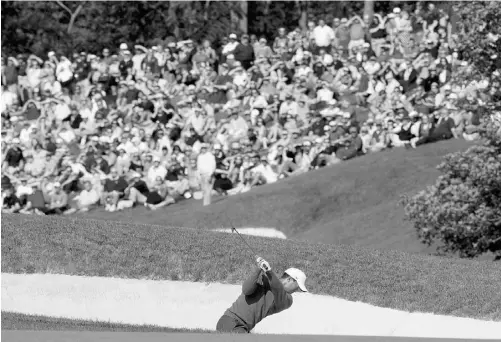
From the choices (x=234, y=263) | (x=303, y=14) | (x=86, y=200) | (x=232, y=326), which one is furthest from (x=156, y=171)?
(x=232, y=326)

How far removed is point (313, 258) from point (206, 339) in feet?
20.9

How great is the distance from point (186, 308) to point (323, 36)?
17.0 meters

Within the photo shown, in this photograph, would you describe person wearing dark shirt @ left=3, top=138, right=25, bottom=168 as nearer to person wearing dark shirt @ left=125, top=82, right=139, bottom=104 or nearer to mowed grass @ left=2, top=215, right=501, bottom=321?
person wearing dark shirt @ left=125, top=82, right=139, bottom=104

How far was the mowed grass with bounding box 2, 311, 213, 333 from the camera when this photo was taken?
1132 cm

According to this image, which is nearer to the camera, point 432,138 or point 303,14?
point 432,138

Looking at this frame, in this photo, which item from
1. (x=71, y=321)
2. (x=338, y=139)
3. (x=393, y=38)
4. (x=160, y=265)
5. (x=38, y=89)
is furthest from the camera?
(x=38, y=89)

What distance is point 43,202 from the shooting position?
27938 mm

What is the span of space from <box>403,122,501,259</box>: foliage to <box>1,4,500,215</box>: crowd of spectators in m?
3.96

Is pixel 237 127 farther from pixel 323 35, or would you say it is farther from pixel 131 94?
pixel 131 94

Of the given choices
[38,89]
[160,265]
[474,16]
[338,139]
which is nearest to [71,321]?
[160,265]

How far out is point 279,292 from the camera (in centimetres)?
1041

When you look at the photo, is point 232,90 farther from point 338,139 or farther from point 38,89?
point 38,89

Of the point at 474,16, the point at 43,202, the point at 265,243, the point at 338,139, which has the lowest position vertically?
the point at 43,202

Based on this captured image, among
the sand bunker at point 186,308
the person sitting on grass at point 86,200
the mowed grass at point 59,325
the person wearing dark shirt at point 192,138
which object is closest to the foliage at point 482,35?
the sand bunker at point 186,308
